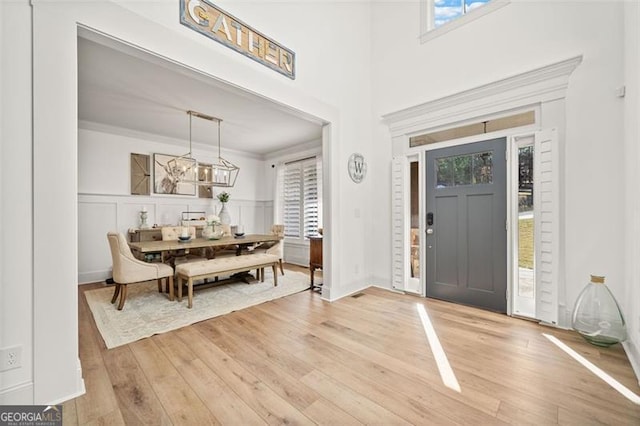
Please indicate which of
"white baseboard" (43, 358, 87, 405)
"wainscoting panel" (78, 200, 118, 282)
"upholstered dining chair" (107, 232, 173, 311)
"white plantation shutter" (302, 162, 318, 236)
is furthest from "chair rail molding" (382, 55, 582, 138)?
"wainscoting panel" (78, 200, 118, 282)

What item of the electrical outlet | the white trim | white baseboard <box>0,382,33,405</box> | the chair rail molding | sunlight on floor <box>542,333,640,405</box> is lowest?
sunlight on floor <box>542,333,640,405</box>

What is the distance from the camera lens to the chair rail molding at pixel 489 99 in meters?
2.63

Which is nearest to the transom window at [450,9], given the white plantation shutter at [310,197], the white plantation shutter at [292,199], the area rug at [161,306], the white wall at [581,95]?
the white wall at [581,95]

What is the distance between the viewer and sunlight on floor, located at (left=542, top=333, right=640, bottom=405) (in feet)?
5.29

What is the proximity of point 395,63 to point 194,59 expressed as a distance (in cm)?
299

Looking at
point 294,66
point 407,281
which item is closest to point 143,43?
point 294,66

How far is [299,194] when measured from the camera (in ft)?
20.2

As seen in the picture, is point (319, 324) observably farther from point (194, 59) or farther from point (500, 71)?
point (500, 71)

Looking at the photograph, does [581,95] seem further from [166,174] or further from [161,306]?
[166,174]

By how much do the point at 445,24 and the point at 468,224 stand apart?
2665 mm

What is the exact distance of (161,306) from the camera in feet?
10.4

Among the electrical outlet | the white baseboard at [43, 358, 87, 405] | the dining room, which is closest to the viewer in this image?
the electrical outlet

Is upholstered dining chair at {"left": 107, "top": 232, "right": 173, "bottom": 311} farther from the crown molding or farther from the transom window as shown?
the transom window

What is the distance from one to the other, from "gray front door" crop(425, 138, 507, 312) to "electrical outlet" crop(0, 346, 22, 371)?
3816mm
